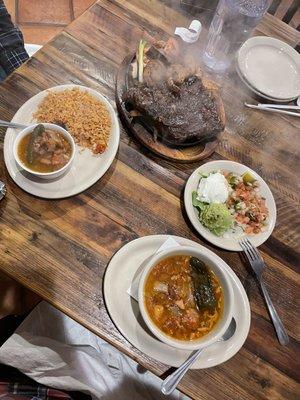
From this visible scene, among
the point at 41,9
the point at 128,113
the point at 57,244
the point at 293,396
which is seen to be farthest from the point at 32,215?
the point at 41,9

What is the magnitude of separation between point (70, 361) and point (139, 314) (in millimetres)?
588

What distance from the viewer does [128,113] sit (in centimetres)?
166

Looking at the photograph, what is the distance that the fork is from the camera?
4.70 feet

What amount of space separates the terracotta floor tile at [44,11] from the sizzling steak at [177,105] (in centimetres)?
201

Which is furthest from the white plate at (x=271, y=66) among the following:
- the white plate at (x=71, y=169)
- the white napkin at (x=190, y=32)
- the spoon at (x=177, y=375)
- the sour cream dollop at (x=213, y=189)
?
the spoon at (x=177, y=375)

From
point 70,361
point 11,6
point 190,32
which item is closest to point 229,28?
point 190,32

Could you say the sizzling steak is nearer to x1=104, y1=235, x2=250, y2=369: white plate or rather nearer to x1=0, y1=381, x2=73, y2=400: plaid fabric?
x1=104, y1=235, x2=250, y2=369: white plate

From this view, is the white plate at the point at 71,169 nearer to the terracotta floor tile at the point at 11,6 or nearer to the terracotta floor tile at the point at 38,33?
the terracotta floor tile at the point at 38,33

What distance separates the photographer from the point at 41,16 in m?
3.29

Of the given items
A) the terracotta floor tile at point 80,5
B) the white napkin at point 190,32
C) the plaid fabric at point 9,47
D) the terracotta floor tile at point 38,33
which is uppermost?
the white napkin at point 190,32

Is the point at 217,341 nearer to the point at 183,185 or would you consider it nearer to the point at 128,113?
the point at 183,185

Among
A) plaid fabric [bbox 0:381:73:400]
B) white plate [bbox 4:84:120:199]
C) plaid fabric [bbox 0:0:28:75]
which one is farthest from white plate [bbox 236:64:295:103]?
plaid fabric [bbox 0:381:73:400]

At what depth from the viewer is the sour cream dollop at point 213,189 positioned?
155cm

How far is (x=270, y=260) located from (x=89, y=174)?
31.5 inches
